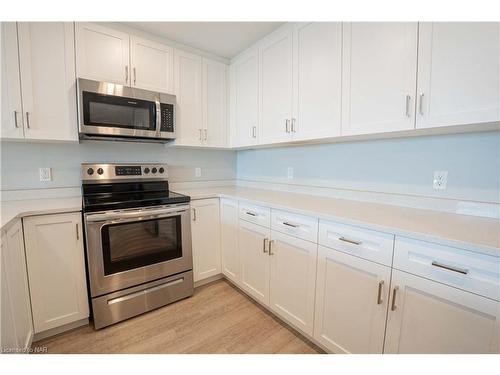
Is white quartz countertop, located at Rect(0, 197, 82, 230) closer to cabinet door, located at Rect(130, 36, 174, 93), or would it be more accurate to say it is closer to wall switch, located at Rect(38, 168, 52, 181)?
wall switch, located at Rect(38, 168, 52, 181)

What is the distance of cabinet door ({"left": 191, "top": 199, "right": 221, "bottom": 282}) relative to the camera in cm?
210

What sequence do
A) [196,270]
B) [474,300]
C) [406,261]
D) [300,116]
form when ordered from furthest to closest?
[196,270] → [300,116] → [406,261] → [474,300]

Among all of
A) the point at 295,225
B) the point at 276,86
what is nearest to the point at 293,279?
the point at 295,225

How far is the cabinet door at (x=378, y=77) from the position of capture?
119 centimetres

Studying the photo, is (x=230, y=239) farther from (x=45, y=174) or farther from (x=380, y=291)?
(x=45, y=174)

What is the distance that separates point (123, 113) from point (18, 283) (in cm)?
131

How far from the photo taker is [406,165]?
150 cm

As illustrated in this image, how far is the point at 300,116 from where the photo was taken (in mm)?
1759

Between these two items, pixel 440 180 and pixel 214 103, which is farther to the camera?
pixel 214 103

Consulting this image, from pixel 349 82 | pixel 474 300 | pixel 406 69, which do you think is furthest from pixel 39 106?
pixel 474 300

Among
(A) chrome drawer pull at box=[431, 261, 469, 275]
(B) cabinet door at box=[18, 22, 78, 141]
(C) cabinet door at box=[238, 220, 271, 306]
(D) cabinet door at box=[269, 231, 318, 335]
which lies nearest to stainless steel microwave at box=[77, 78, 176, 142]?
(B) cabinet door at box=[18, 22, 78, 141]

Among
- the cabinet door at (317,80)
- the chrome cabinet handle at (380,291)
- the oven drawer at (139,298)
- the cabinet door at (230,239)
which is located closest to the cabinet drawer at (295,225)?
the chrome cabinet handle at (380,291)

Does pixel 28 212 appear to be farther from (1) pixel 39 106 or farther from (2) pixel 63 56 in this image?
(2) pixel 63 56

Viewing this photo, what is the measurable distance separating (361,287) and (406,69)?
1.18 m
